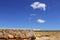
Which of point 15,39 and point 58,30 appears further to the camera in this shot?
point 58,30

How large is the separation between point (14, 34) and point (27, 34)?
2.28 feet

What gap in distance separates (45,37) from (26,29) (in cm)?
116

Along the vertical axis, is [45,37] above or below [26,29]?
below

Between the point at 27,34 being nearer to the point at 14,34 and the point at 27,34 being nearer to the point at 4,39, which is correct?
the point at 14,34

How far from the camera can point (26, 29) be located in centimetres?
725

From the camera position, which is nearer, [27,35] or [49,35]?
[27,35]

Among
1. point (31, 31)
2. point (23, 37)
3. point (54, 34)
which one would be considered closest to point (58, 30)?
point (54, 34)

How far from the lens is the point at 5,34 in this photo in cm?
688

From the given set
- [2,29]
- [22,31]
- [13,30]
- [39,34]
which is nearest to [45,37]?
[39,34]

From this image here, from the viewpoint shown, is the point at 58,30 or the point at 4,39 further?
the point at 58,30

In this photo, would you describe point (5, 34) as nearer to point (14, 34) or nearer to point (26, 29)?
point (14, 34)

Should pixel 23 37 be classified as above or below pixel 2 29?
below

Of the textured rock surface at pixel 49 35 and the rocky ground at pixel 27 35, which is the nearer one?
the rocky ground at pixel 27 35

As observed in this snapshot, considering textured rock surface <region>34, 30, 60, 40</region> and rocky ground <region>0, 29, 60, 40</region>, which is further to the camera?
textured rock surface <region>34, 30, 60, 40</region>
